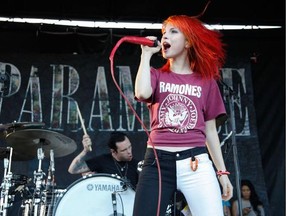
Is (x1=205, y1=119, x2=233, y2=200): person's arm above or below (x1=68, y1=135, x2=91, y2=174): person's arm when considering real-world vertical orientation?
below

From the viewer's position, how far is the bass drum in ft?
13.0

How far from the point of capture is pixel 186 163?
231 cm

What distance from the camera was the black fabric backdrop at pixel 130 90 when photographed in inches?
230

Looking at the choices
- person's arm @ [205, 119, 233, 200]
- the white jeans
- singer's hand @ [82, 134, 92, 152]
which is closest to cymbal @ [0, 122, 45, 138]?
singer's hand @ [82, 134, 92, 152]

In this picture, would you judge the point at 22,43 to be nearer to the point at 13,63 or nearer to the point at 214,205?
the point at 13,63

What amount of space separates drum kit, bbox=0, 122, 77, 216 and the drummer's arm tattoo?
2.54ft

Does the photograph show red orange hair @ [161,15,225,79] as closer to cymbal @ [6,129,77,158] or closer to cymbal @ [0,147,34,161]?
cymbal @ [6,129,77,158]

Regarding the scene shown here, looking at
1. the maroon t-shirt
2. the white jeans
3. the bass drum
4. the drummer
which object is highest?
the drummer

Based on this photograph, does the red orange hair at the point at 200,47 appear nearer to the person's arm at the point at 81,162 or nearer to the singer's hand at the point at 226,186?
the singer's hand at the point at 226,186

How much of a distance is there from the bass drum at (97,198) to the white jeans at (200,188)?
1.73 m

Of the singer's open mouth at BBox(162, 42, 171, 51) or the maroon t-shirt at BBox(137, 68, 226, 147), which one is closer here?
the maroon t-shirt at BBox(137, 68, 226, 147)

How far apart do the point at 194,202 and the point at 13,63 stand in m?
4.12

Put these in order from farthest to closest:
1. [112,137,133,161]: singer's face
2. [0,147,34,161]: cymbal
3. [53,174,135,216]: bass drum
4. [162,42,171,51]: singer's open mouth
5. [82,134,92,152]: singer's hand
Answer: [82,134,92,152]: singer's hand → [112,137,133,161]: singer's face → [0,147,34,161]: cymbal → [53,174,135,216]: bass drum → [162,42,171,51]: singer's open mouth

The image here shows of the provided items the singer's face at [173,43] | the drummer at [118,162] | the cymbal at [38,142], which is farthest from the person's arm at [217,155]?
the drummer at [118,162]
